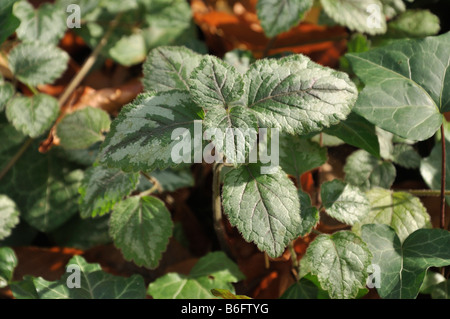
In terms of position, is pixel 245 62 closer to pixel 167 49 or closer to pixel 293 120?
pixel 167 49

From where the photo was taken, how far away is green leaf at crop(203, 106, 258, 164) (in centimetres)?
106

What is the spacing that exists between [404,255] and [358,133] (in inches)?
15.5

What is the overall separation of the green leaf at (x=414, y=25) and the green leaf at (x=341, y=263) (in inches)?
38.1

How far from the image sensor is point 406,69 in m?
1.46

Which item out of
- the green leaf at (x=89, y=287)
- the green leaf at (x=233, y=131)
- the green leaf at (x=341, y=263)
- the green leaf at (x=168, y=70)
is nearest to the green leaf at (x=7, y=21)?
the green leaf at (x=168, y=70)

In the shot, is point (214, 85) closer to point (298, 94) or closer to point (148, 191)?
point (298, 94)

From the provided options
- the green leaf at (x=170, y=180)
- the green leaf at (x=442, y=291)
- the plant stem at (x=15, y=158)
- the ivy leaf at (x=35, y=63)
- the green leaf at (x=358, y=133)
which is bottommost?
the green leaf at (x=442, y=291)

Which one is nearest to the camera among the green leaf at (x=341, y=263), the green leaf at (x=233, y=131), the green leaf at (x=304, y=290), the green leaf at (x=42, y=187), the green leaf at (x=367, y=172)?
the green leaf at (x=233, y=131)

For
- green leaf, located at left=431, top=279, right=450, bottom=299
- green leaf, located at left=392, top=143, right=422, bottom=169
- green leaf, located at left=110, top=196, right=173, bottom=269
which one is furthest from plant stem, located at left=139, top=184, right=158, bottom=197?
green leaf, located at left=431, top=279, right=450, bottom=299

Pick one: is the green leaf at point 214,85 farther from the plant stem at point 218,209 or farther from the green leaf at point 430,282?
the green leaf at point 430,282

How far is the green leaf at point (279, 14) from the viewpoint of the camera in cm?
169

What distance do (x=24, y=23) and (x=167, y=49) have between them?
75 cm

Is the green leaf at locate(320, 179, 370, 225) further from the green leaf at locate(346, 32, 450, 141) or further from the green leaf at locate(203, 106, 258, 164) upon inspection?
the green leaf at locate(203, 106, 258, 164)

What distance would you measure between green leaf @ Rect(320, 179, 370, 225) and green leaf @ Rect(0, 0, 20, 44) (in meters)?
1.16
